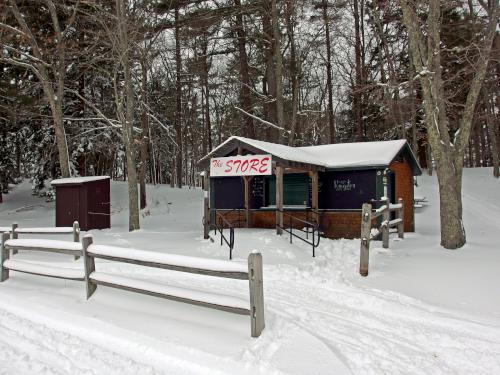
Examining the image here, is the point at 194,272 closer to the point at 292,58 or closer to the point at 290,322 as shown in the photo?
the point at 290,322

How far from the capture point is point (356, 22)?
1010 inches

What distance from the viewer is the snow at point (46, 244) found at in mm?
6652

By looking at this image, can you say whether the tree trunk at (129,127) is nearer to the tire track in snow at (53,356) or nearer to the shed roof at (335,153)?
the shed roof at (335,153)

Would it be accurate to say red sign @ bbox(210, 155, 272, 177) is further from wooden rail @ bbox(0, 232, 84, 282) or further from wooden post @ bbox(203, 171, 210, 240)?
wooden rail @ bbox(0, 232, 84, 282)

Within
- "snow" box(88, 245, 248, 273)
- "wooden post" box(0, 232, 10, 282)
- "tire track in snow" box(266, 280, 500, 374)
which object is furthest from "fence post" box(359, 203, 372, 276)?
"wooden post" box(0, 232, 10, 282)

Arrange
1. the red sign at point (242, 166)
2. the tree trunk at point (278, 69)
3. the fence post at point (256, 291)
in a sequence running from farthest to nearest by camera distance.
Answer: the tree trunk at point (278, 69), the red sign at point (242, 166), the fence post at point (256, 291)

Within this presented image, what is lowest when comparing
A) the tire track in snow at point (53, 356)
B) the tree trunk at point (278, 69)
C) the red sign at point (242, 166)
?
the tire track in snow at point (53, 356)

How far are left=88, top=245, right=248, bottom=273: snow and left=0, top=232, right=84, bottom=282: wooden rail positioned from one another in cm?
71

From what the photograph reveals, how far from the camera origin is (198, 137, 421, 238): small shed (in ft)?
41.7

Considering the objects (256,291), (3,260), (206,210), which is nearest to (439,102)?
(206,210)

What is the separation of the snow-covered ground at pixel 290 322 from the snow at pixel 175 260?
78 cm

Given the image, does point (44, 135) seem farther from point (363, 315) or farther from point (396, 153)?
point (363, 315)

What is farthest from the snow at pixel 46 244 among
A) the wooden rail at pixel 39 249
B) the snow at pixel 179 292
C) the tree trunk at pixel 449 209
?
the tree trunk at pixel 449 209

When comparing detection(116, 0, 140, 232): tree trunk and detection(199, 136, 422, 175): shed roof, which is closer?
detection(199, 136, 422, 175): shed roof
